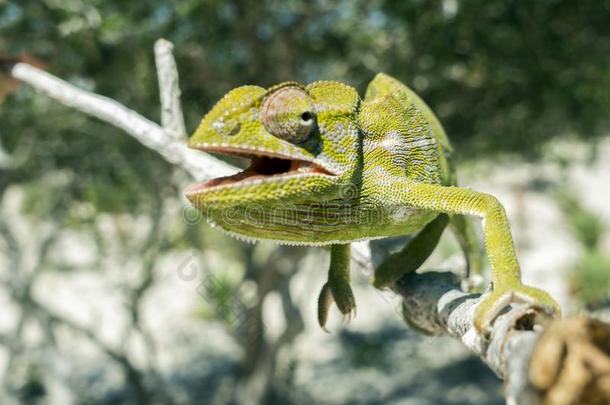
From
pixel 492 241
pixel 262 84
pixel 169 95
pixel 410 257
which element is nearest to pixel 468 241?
pixel 410 257

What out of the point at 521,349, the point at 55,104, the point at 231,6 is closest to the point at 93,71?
the point at 231,6

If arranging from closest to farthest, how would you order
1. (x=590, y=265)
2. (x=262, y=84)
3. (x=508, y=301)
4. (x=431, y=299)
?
1. (x=508, y=301)
2. (x=431, y=299)
3. (x=262, y=84)
4. (x=590, y=265)

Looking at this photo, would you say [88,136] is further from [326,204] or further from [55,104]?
[326,204]

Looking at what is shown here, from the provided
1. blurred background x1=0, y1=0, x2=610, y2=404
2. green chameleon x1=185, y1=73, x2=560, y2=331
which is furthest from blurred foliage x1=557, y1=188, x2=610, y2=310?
green chameleon x1=185, y1=73, x2=560, y2=331

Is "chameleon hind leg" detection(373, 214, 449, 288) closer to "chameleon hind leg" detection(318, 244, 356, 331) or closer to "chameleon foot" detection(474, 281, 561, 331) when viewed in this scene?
"chameleon hind leg" detection(318, 244, 356, 331)

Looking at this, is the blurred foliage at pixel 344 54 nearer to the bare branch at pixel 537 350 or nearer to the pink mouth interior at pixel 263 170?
A: the pink mouth interior at pixel 263 170

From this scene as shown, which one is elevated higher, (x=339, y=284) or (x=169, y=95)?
(x=169, y=95)

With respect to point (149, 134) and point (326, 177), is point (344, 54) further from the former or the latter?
point (326, 177)
